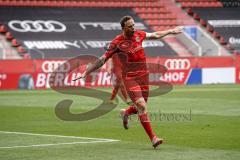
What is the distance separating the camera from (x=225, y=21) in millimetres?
48656

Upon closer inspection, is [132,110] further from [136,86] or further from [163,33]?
[163,33]

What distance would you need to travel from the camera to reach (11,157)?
439 inches

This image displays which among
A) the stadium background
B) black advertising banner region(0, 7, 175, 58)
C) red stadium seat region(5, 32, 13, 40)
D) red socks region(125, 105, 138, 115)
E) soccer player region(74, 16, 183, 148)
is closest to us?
soccer player region(74, 16, 183, 148)

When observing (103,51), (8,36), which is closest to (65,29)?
(103,51)

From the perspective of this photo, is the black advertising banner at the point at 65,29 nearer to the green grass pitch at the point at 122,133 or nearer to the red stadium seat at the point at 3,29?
the red stadium seat at the point at 3,29

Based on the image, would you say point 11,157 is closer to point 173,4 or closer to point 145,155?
point 145,155

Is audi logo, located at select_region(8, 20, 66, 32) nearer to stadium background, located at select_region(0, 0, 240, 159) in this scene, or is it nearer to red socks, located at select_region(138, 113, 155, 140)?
stadium background, located at select_region(0, 0, 240, 159)

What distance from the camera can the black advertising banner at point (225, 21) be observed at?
47750 millimetres

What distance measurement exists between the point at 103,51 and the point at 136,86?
29.2m

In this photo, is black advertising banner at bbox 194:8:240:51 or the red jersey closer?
the red jersey

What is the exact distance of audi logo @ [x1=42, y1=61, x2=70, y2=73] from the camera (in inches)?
1378

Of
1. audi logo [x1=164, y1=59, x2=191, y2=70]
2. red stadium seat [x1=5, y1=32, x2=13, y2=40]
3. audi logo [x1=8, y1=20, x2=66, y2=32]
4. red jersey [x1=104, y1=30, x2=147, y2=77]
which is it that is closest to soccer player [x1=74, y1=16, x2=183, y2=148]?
red jersey [x1=104, y1=30, x2=147, y2=77]

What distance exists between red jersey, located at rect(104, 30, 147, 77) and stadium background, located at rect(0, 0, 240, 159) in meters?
2.45

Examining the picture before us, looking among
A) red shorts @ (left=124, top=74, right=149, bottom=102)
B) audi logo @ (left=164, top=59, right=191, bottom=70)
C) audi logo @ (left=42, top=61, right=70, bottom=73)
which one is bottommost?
audi logo @ (left=164, top=59, right=191, bottom=70)
